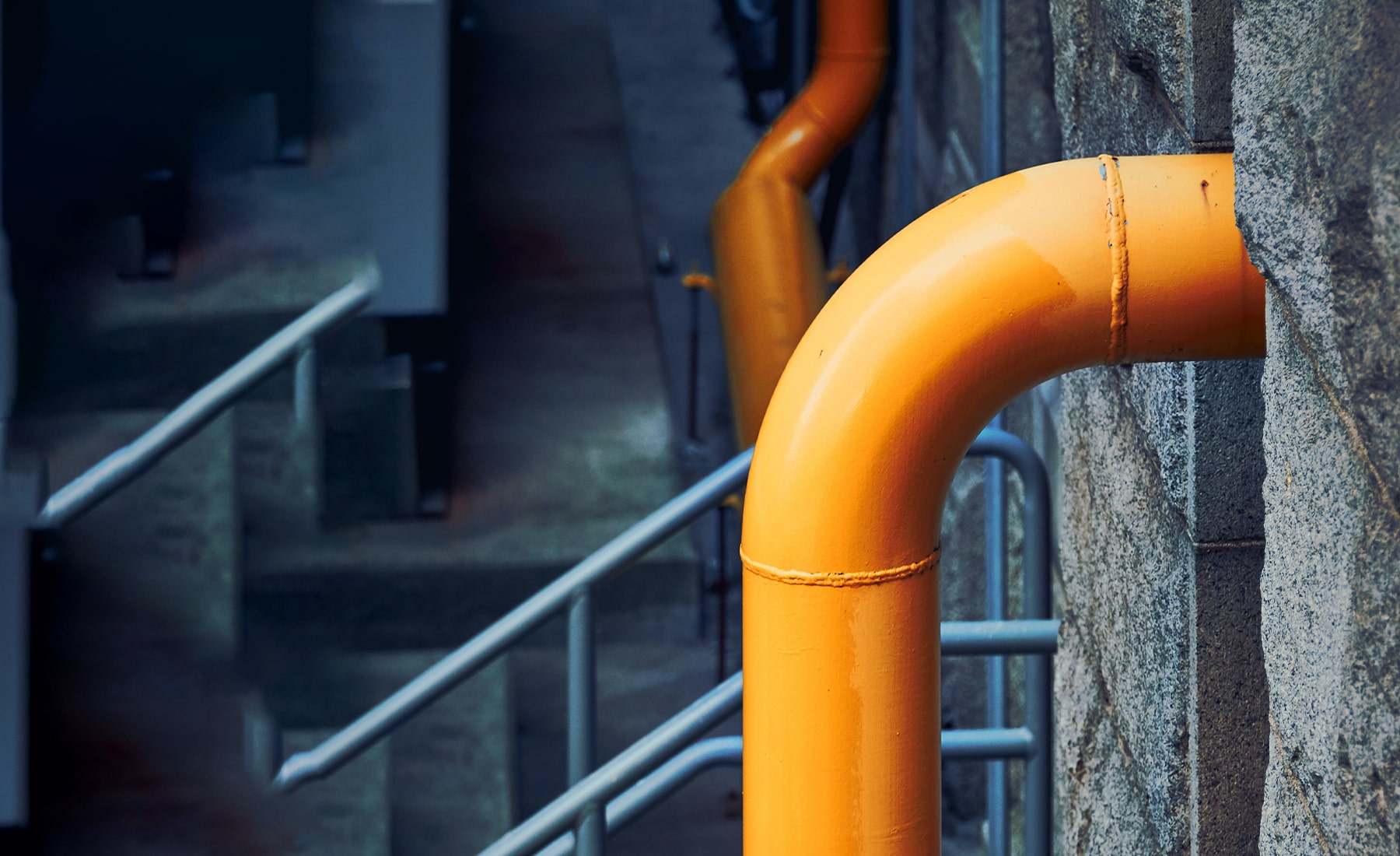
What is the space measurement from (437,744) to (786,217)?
61.1 inches

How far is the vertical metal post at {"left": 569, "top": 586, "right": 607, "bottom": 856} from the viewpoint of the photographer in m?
1.79

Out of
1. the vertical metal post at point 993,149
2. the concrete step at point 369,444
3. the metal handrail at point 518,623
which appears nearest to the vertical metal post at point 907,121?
the vertical metal post at point 993,149

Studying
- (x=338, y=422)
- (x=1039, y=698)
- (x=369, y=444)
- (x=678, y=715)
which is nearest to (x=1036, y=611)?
(x=1039, y=698)

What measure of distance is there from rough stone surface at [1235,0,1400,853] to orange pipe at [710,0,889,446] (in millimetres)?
2630

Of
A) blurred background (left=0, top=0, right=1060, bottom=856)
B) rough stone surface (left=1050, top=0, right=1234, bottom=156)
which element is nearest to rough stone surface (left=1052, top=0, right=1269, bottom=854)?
rough stone surface (left=1050, top=0, right=1234, bottom=156)

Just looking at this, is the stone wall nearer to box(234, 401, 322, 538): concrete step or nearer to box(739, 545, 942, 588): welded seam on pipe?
box(739, 545, 942, 588): welded seam on pipe

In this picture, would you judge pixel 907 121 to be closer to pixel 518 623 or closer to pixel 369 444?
pixel 369 444

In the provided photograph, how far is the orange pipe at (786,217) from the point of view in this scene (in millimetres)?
3711

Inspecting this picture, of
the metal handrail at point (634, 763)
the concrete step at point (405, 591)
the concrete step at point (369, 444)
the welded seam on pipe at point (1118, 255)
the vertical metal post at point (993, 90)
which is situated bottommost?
the concrete step at point (405, 591)

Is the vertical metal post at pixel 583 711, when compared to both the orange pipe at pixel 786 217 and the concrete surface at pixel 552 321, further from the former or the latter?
the concrete surface at pixel 552 321

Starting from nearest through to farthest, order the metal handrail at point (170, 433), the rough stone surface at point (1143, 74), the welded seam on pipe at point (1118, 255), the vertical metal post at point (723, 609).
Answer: the welded seam on pipe at point (1118, 255) < the rough stone surface at point (1143, 74) < the metal handrail at point (170, 433) < the vertical metal post at point (723, 609)

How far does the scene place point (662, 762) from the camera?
1.78 m

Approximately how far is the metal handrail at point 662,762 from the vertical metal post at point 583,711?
2cm

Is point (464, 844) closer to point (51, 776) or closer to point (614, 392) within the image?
point (51, 776)
